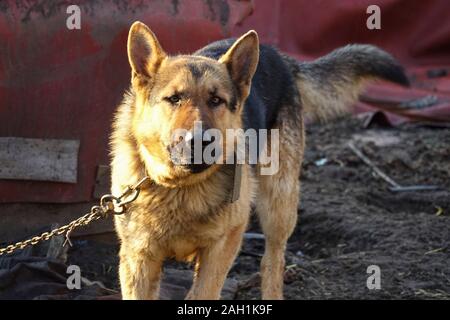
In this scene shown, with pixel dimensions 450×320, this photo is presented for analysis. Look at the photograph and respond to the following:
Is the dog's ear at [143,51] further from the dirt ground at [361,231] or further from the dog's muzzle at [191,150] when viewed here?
the dirt ground at [361,231]

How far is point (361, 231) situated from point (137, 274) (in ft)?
8.81

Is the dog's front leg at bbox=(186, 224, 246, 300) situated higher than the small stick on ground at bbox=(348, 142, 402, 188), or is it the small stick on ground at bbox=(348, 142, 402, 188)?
the small stick on ground at bbox=(348, 142, 402, 188)

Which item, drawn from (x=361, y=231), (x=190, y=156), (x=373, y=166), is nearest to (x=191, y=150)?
(x=190, y=156)

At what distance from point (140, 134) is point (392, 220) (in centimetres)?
305

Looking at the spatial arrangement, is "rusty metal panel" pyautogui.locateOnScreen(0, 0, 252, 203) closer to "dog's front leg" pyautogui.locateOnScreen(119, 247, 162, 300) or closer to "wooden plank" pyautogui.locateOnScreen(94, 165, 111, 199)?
"wooden plank" pyautogui.locateOnScreen(94, 165, 111, 199)

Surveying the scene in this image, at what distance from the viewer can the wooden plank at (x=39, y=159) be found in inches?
219

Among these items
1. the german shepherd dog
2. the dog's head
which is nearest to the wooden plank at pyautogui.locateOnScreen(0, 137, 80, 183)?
the german shepherd dog

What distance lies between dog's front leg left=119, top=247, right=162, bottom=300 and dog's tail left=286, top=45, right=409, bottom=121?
2.20 meters

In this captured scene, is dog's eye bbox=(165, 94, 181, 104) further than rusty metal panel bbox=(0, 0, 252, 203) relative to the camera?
No

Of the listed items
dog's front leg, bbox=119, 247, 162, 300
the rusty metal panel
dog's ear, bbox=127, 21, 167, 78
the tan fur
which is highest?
the rusty metal panel

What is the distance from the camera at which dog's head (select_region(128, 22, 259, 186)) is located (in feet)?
13.4

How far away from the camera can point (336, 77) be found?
20.2ft

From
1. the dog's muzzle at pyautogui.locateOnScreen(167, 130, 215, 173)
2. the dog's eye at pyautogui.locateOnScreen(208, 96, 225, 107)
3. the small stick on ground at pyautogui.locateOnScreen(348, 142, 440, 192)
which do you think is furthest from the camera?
the small stick on ground at pyautogui.locateOnScreen(348, 142, 440, 192)

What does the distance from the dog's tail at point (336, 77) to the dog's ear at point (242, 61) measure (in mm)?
1614
